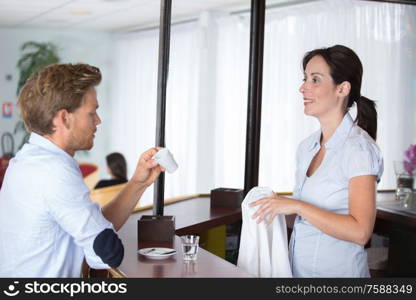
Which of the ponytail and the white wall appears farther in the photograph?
the white wall

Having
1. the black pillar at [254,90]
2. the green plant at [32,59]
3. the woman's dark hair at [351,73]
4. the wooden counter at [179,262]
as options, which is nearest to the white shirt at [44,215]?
the wooden counter at [179,262]

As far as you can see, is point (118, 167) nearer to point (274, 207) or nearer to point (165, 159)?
point (165, 159)

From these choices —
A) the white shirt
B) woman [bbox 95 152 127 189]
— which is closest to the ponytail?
the white shirt

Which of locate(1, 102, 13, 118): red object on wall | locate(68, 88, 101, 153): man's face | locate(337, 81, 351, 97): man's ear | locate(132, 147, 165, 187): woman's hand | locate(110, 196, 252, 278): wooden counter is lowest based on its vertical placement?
locate(110, 196, 252, 278): wooden counter

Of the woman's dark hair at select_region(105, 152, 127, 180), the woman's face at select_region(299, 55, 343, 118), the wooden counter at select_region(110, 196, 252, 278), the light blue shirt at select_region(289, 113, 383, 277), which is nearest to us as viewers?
the wooden counter at select_region(110, 196, 252, 278)

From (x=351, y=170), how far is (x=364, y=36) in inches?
187

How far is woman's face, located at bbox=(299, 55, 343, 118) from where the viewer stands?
227 centimetres

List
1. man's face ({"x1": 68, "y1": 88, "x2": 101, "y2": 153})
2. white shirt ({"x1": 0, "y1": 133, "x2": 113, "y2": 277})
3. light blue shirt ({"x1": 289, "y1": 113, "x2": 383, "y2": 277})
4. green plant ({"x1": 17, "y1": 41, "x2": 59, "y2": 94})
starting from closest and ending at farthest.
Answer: white shirt ({"x1": 0, "y1": 133, "x2": 113, "y2": 277}) → man's face ({"x1": 68, "y1": 88, "x2": 101, "y2": 153}) → light blue shirt ({"x1": 289, "y1": 113, "x2": 383, "y2": 277}) → green plant ({"x1": 17, "y1": 41, "x2": 59, "y2": 94})

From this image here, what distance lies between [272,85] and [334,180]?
4893mm

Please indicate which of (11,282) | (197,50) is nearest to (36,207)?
(11,282)

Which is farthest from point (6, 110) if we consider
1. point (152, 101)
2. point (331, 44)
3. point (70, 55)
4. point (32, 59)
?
point (331, 44)

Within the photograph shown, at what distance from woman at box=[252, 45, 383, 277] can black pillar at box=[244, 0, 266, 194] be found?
117 cm

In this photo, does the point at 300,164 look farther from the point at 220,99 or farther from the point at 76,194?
the point at 220,99

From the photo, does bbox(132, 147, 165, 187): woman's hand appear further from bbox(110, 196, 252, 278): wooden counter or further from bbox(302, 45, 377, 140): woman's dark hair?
bbox(302, 45, 377, 140): woman's dark hair
